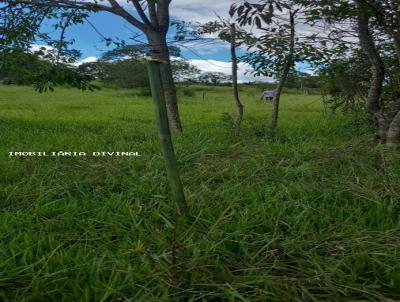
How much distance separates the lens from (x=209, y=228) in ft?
8.62

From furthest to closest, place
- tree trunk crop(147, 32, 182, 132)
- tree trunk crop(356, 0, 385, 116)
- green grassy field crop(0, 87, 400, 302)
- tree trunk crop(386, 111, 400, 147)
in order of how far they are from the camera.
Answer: tree trunk crop(147, 32, 182, 132) < tree trunk crop(356, 0, 385, 116) < tree trunk crop(386, 111, 400, 147) < green grassy field crop(0, 87, 400, 302)

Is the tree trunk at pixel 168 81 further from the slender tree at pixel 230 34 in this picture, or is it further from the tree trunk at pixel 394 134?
the tree trunk at pixel 394 134

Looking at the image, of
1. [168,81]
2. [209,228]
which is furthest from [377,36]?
[209,228]

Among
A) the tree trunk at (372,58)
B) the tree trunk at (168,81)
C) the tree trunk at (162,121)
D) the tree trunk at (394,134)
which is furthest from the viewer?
the tree trunk at (168,81)

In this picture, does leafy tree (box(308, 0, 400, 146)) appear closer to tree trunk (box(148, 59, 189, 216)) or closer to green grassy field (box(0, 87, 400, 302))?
green grassy field (box(0, 87, 400, 302))

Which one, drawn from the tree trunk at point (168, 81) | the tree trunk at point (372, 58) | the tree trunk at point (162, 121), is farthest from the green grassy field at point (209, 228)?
the tree trunk at point (168, 81)

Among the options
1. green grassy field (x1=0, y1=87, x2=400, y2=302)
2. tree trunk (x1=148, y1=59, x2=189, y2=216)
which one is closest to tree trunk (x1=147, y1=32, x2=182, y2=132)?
green grassy field (x1=0, y1=87, x2=400, y2=302)

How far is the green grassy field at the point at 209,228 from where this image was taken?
195cm

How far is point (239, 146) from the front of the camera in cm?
510

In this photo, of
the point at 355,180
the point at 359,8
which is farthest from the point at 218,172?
the point at 359,8

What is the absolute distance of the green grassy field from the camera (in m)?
1.95

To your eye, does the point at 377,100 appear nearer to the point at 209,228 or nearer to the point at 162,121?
the point at 209,228

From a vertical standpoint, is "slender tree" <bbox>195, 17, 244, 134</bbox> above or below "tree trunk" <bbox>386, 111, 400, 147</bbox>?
above

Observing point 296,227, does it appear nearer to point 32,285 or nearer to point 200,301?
point 200,301
